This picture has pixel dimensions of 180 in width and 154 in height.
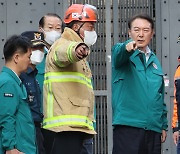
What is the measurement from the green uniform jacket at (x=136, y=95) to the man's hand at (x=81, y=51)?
106 centimetres

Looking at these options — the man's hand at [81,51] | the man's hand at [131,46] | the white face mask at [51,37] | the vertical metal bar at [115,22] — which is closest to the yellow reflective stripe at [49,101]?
the man's hand at [81,51]

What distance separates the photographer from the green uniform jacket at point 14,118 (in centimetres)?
567

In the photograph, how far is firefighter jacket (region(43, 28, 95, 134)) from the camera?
19.0ft

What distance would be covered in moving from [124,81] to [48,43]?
1.07 m

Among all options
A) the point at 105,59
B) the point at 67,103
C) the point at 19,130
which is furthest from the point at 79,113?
the point at 105,59

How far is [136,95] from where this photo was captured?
21.4 ft

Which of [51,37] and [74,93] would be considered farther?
[51,37]

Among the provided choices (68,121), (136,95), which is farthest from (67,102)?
(136,95)

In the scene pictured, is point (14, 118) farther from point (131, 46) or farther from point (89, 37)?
point (131, 46)

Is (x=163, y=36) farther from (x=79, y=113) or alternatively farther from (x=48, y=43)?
(x=79, y=113)

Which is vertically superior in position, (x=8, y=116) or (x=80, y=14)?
(x=80, y=14)

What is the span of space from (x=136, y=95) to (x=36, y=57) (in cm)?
102

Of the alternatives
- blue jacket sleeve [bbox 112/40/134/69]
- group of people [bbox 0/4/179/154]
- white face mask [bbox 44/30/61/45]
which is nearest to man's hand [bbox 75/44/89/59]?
group of people [bbox 0/4/179/154]

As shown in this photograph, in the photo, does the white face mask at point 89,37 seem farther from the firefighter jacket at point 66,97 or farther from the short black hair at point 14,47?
the short black hair at point 14,47
